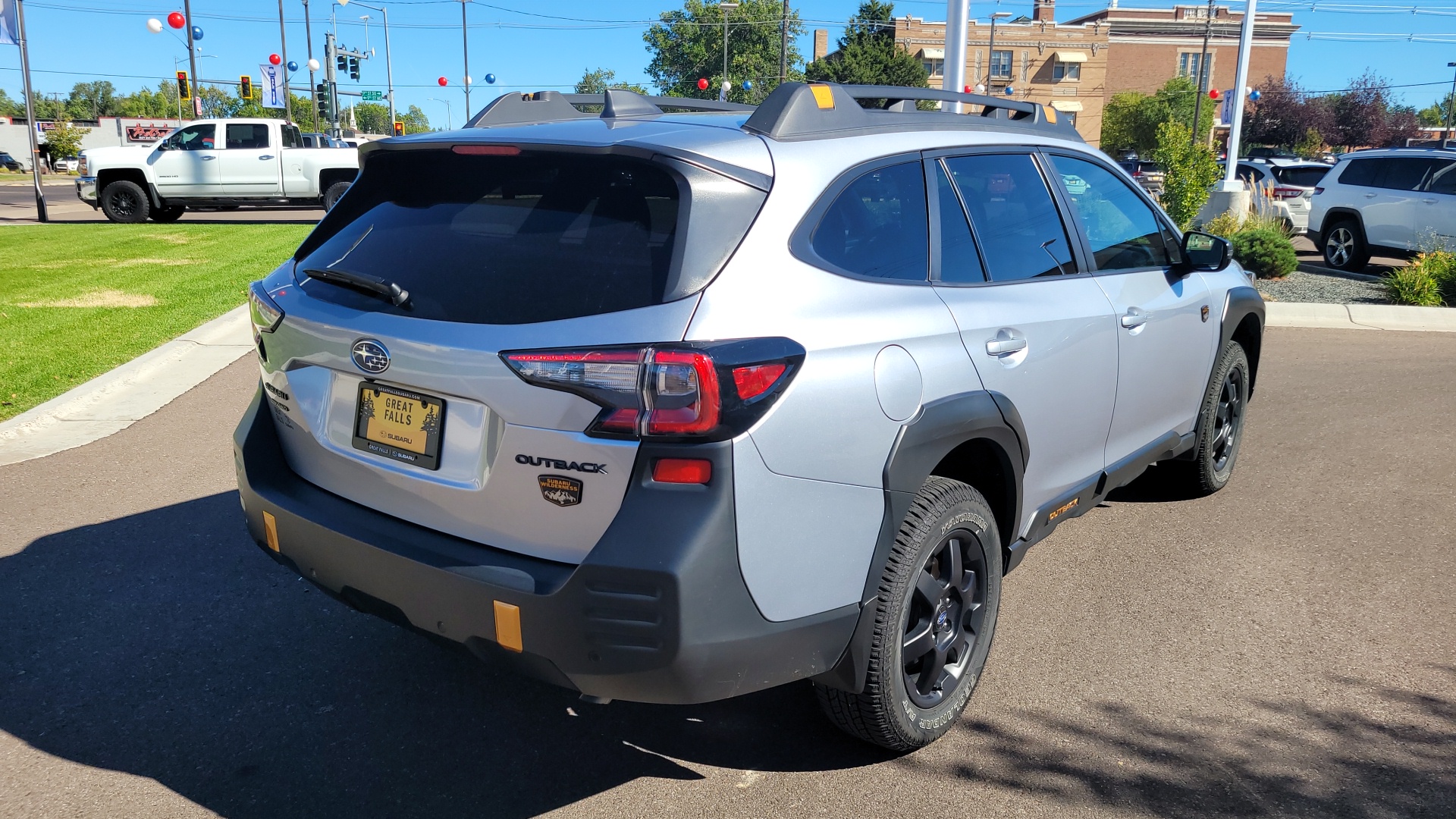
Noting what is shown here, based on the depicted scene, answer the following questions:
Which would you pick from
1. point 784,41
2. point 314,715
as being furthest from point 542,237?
point 784,41

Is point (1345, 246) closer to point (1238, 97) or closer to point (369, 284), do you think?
point (1238, 97)

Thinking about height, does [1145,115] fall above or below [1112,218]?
above

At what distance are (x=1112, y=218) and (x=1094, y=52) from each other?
87.0 m

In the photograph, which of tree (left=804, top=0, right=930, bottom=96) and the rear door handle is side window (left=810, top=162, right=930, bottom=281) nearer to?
the rear door handle

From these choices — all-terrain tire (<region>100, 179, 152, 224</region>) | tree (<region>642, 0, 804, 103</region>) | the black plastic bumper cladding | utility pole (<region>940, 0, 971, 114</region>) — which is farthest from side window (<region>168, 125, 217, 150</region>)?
tree (<region>642, 0, 804, 103</region>)

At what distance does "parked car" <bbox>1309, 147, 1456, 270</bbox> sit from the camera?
1482 cm

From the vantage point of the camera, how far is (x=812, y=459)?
2.62 metres

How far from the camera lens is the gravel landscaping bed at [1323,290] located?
12.9m

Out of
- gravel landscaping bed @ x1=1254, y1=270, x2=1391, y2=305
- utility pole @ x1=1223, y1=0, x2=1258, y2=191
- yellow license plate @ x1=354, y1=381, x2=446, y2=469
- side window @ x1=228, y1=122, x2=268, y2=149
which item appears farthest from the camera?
side window @ x1=228, y1=122, x2=268, y2=149

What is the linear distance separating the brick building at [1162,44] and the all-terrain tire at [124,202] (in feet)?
267

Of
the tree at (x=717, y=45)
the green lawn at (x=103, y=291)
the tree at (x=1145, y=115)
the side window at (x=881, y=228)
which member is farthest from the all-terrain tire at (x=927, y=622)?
the tree at (x=717, y=45)

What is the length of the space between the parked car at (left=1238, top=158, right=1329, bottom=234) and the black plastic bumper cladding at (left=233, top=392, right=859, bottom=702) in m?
19.5

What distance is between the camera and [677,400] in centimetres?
243

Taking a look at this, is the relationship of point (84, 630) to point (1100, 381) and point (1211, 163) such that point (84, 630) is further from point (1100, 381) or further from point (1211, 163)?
point (1211, 163)
